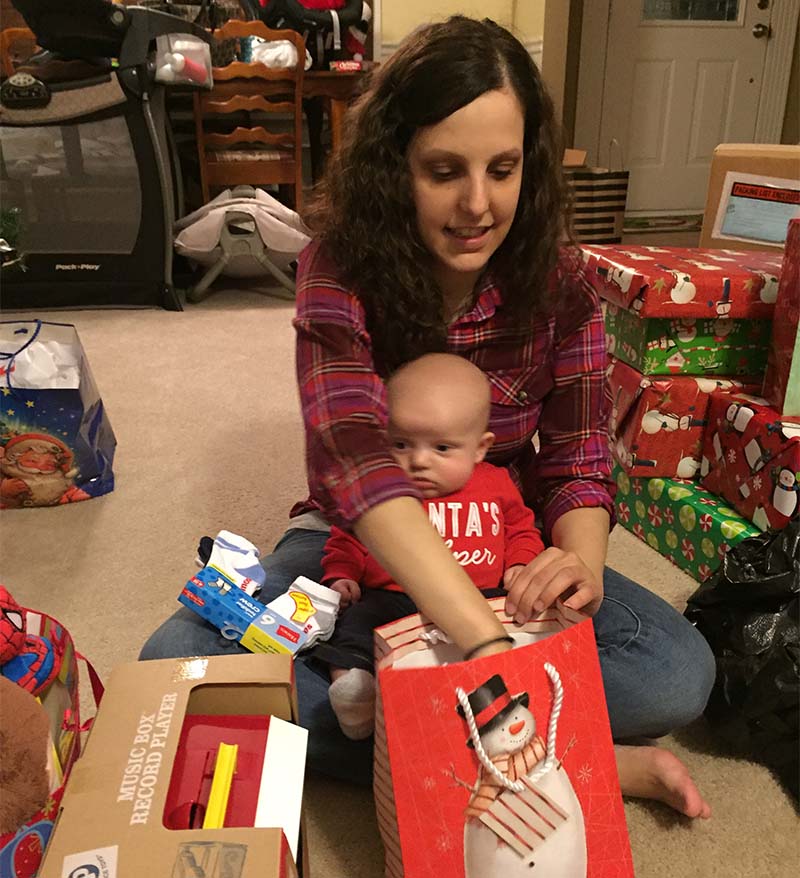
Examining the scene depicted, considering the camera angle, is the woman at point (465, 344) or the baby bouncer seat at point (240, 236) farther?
the baby bouncer seat at point (240, 236)

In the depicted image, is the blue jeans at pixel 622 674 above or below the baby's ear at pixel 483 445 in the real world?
below

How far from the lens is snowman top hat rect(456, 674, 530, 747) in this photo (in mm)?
661

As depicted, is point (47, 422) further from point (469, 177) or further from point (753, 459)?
point (753, 459)

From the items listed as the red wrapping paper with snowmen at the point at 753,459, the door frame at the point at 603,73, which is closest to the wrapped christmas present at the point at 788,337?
the red wrapping paper with snowmen at the point at 753,459

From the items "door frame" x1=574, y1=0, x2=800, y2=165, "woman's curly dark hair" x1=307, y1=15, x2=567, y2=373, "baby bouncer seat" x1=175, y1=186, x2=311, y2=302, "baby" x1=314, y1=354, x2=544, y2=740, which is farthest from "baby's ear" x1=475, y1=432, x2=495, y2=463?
"door frame" x1=574, y1=0, x2=800, y2=165

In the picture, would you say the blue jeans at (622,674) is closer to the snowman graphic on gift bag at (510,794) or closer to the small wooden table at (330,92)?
the snowman graphic on gift bag at (510,794)

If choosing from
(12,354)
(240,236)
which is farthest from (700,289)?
(240,236)

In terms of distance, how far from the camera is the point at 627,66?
384cm

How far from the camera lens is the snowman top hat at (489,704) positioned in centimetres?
66

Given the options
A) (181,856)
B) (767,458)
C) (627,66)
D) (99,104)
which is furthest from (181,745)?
(627,66)

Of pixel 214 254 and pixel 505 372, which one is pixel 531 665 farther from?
pixel 214 254

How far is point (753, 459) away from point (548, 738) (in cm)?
80

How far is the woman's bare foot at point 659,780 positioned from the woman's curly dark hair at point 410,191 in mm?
525

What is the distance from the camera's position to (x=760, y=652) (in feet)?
3.32
